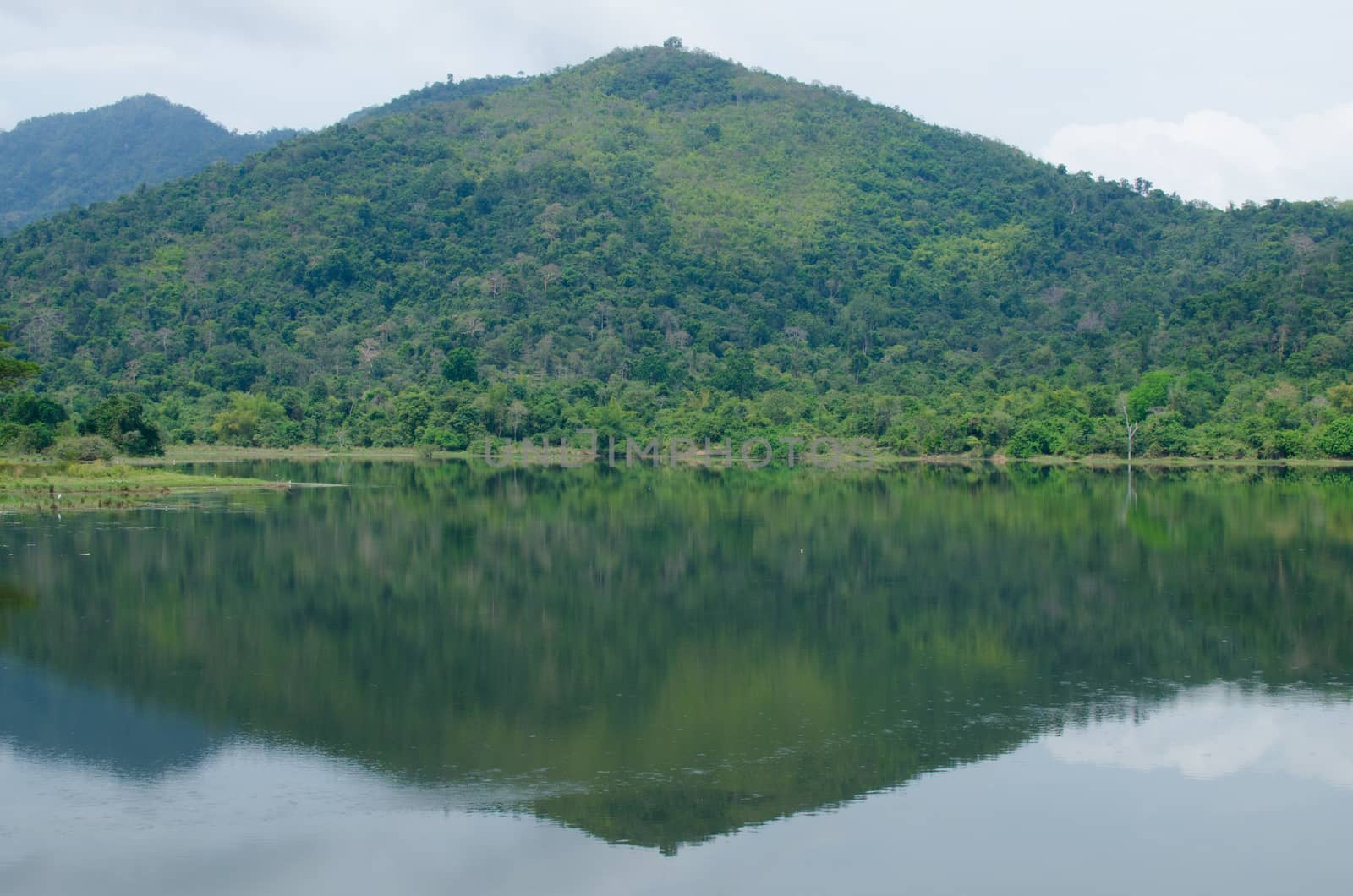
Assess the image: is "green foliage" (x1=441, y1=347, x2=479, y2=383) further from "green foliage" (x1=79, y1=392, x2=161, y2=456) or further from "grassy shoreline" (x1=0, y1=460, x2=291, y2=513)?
"grassy shoreline" (x1=0, y1=460, x2=291, y2=513)

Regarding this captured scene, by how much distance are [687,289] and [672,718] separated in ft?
315

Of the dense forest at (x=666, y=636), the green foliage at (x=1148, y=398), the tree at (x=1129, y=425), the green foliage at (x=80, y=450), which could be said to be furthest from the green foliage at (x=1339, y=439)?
the green foliage at (x=80, y=450)

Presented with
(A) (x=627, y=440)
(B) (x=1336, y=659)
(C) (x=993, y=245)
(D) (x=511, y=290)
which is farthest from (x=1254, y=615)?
(C) (x=993, y=245)

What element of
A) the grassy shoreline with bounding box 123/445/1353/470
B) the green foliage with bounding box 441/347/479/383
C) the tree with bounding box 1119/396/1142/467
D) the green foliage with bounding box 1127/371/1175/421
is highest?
the green foliage with bounding box 441/347/479/383

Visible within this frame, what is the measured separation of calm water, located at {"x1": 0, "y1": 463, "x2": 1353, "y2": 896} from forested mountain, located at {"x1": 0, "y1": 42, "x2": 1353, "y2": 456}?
35888 millimetres

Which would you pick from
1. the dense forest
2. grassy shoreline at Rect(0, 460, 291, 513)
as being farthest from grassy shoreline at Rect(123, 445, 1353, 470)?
the dense forest

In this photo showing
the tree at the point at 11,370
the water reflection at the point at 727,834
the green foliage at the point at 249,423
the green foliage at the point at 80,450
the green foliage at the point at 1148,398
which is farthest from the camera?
the green foliage at the point at 249,423

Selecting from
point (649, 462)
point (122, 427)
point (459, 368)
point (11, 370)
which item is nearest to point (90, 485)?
point (11, 370)

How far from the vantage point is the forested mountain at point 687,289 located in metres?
74.8

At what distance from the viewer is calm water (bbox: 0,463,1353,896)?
388 inches

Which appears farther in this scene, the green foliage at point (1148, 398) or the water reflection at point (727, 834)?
the green foliage at point (1148, 398)

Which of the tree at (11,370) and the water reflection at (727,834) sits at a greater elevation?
the tree at (11,370)

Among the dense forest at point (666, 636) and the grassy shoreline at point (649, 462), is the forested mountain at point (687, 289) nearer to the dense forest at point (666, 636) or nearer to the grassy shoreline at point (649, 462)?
the grassy shoreline at point (649, 462)

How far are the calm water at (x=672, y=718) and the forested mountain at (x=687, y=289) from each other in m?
35.9
